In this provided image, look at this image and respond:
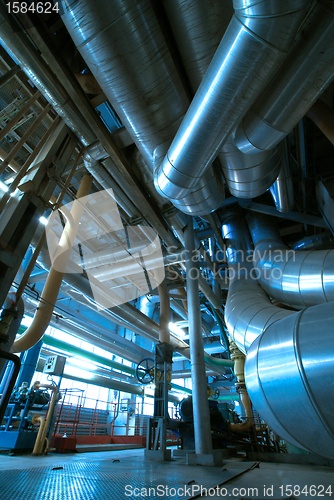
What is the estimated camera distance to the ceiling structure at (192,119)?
1.79m

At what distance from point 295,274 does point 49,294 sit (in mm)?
3275

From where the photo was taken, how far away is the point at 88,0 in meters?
2.01

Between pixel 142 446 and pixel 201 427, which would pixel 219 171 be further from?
pixel 142 446

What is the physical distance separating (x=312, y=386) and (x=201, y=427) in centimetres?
254

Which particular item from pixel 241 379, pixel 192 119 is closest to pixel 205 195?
pixel 192 119

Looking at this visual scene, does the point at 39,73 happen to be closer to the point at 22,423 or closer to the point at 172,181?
the point at 172,181

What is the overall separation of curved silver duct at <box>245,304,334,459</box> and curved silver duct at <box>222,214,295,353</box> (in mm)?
852

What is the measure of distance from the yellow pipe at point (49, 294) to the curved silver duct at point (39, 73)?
46.2 inches

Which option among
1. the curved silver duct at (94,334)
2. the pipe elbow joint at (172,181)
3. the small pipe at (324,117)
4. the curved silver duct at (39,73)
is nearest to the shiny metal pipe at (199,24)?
the pipe elbow joint at (172,181)

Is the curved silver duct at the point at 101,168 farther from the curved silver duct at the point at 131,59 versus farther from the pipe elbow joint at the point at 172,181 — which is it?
the pipe elbow joint at the point at 172,181

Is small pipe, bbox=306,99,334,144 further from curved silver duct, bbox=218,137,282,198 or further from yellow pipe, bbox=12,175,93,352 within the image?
yellow pipe, bbox=12,175,93,352

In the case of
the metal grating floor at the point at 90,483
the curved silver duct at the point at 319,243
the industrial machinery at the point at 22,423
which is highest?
the curved silver duct at the point at 319,243

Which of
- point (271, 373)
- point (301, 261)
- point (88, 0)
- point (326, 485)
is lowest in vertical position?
point (326, 485)

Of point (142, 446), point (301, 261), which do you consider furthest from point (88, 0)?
point (142, 446)
